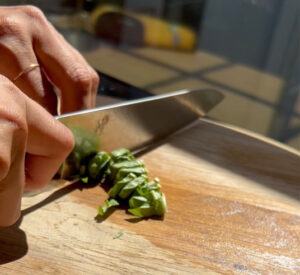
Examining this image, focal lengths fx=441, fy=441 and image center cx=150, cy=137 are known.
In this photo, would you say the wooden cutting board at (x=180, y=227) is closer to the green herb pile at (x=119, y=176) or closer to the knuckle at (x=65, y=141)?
the green herb pile at (x=119, y=176)

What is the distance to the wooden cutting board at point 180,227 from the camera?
0.78 metres

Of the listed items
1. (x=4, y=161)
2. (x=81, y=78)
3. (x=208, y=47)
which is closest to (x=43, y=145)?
(x=4, y=161)

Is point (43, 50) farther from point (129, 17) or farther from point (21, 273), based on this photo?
point (129, 17)

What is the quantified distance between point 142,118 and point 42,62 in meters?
0.29

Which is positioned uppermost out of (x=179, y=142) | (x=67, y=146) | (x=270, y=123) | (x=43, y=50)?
(x=43, y=50)

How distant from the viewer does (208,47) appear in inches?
88.2

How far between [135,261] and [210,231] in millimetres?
187

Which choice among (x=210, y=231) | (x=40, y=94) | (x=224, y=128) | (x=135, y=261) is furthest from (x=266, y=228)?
(x=40, y=94)

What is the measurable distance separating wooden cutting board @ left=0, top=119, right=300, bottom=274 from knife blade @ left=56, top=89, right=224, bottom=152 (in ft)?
0.20

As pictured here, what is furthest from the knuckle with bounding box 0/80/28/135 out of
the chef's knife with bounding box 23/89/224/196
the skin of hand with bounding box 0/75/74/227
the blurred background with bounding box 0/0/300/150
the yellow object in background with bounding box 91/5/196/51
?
the yellow object in background with bounding box 91/5/196/51

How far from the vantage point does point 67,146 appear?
0.78m

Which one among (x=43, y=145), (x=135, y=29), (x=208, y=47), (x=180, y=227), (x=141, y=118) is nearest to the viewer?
(x=43, y=145)

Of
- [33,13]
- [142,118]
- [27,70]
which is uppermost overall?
[33,13]

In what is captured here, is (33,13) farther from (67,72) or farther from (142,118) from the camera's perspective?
(142,118)
